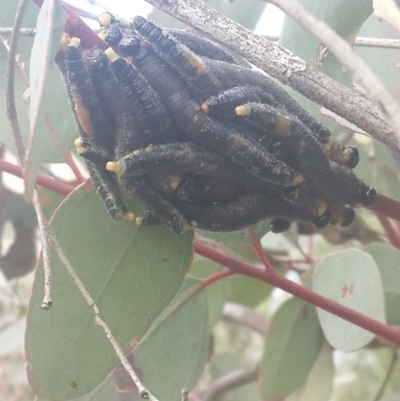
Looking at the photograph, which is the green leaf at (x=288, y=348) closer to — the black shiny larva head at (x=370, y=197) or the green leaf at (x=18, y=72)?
the black shiny larva head at (x=370, y=197)

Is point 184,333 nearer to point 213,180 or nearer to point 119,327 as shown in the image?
point 119,327

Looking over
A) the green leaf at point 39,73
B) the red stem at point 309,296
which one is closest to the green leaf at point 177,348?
the red stem at point 309,296

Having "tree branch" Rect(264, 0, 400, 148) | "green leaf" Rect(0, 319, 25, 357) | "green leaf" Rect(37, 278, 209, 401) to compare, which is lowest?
"green leaf" Rect(0, 319, 25, 357)

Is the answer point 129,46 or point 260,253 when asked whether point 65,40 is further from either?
point 260,253

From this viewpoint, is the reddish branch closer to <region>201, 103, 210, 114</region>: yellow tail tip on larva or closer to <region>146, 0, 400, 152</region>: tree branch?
<region>146, 0, 400, 152</region>: tree branch

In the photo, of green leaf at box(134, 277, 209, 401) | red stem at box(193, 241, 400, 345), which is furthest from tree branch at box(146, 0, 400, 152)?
green leaf at box(134, 277, 209, 401)

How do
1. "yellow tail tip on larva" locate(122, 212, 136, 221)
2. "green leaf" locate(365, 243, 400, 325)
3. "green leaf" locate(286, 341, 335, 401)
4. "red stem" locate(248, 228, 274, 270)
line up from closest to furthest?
"yellow tail tip on larva" locate(122, 212, 136, 221), "red stem" locate(248, 228, 274, 270), "green leaf" locate(365, 243, 400, 325), "green leaf" locate(286, 341, 335, 401)
